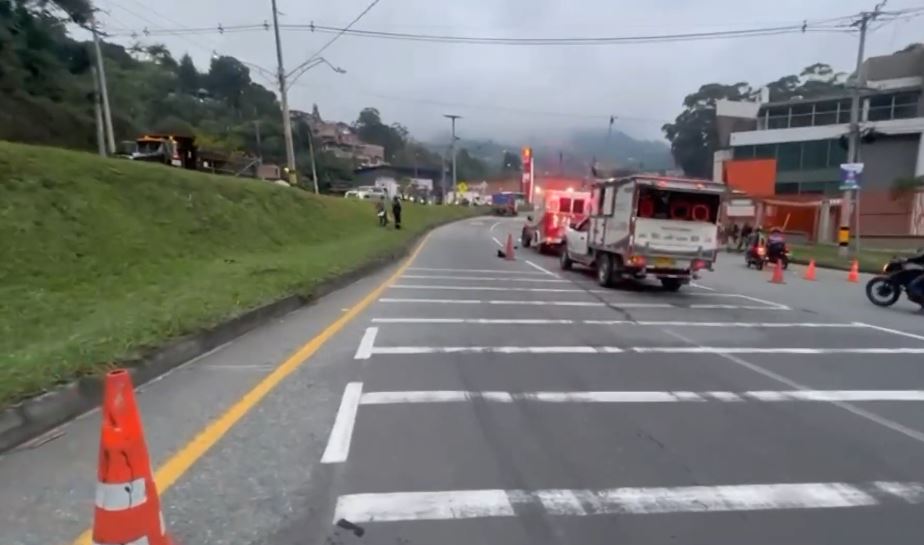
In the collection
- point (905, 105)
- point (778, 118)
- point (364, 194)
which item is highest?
point (905, 105)

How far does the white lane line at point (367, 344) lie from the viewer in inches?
313

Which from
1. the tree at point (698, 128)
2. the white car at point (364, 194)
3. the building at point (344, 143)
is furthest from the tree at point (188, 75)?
the tree at point (698, 128)

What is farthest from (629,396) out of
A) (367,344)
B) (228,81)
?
(228,81)

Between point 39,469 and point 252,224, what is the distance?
18.4 m

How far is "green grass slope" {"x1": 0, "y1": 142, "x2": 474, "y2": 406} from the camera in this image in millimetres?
7070

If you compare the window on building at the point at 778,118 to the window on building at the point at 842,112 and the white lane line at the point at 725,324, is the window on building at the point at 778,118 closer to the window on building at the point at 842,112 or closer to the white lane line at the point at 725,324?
the window on building at the point at 842,112

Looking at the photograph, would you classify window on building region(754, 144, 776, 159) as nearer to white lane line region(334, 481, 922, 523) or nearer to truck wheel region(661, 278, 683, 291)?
truck wheel region(661, 278, 683, 291)

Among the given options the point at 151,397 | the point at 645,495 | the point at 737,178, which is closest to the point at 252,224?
the point at 151,397

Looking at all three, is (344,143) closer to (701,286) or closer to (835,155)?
(835,155)

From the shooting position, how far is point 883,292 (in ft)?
47.3

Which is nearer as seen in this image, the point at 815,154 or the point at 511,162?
the point at 815,154

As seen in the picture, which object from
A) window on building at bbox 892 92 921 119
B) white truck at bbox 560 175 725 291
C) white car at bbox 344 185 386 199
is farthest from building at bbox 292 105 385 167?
white truck at bbox 560 175 725 291

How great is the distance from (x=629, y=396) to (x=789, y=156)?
55.1 m

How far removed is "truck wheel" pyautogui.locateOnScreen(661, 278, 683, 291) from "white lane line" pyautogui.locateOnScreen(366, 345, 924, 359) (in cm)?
752
